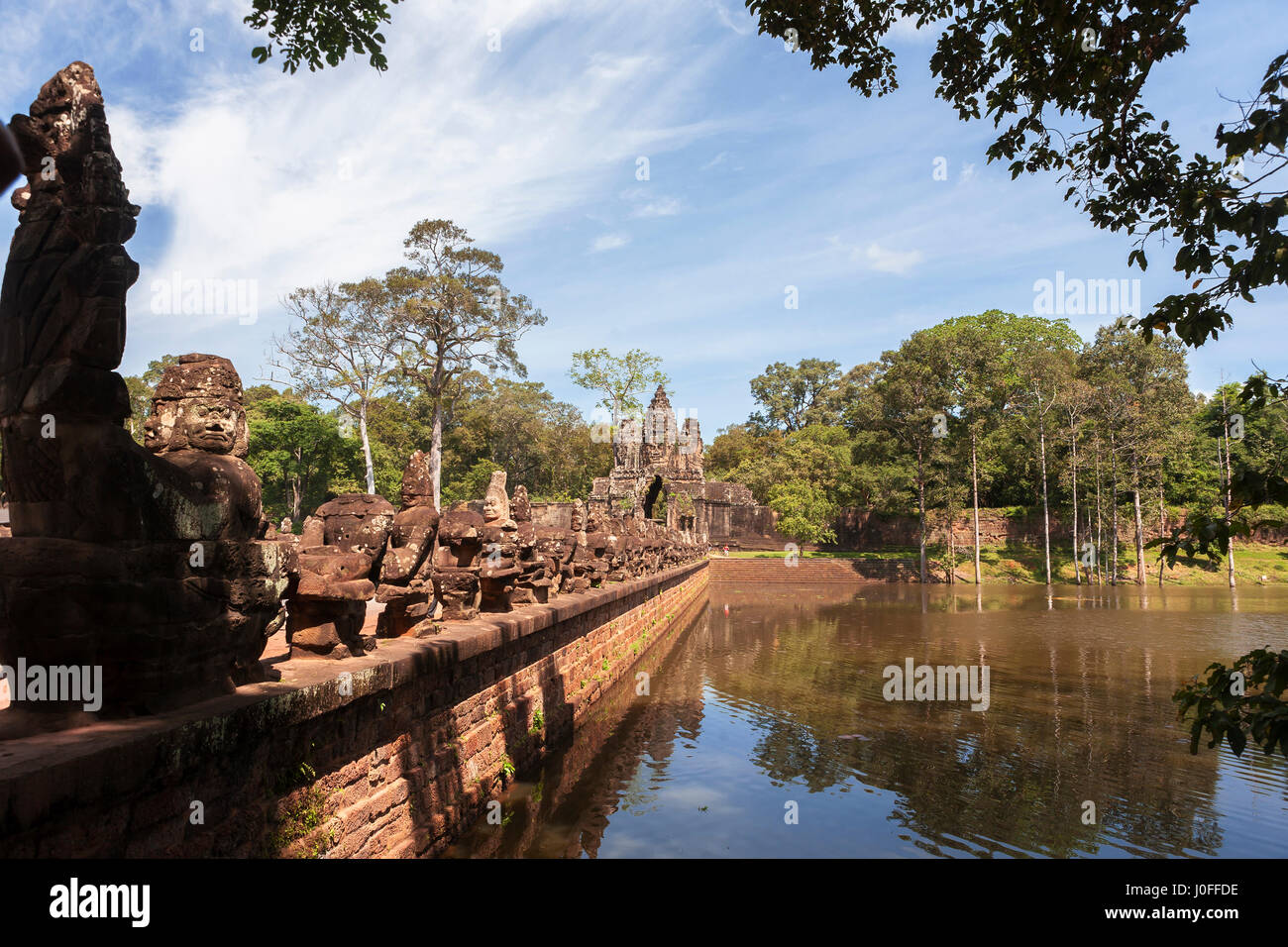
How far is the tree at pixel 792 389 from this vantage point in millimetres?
72750

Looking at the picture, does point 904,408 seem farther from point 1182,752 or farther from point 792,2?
point 792,2

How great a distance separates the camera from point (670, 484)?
38469mm

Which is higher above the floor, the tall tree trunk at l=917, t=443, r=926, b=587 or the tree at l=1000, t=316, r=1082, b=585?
the tree at l=1000, t=316, r=1082, b=585

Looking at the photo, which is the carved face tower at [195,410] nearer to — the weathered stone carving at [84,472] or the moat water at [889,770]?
the weathered stone carving at [84,472]

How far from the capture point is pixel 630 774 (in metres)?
7.27

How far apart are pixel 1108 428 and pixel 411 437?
114 feet

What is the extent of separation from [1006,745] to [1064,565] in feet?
108

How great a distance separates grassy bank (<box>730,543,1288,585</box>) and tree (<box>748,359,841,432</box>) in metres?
34.0

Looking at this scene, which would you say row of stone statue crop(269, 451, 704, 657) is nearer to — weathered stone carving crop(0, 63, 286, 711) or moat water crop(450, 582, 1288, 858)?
weathered stone carving crop(0, 63, 286, 711)

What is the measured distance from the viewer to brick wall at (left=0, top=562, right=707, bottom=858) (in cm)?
228

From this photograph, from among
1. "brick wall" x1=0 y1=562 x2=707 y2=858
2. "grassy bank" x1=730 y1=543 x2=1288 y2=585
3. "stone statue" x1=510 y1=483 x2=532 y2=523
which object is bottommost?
"grassy bank" x1=730 y1=543 x2=1288 y2=585

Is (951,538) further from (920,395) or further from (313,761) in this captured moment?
(313,761)

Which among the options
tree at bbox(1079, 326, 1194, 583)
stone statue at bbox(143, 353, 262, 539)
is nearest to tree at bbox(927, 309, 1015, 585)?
tree at bbox(1079, 326, 1194, 583)
